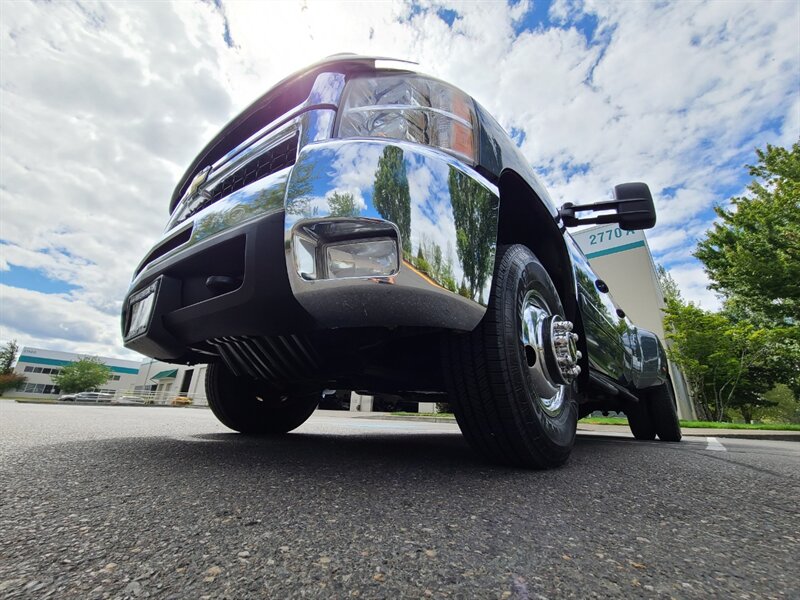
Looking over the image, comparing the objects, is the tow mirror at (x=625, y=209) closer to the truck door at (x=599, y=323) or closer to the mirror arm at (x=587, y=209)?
the mirror arm at (x=587, y=209)

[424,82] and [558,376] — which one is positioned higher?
[424,82]

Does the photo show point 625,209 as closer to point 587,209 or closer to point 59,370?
point 587,209

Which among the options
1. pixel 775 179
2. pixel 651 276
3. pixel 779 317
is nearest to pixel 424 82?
pixel 779 317

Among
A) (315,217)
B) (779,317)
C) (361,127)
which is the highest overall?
(779,317)

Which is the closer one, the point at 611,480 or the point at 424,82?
the point at 611,480

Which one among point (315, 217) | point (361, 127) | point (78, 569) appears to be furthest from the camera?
point (361, 127)

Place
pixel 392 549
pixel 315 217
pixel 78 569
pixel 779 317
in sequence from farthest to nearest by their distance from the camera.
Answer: pixel 779 317 → pixel 315 217 → pixel 392 549 → pixel 78 569

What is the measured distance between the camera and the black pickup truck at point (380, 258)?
121 cm

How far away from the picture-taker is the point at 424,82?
5.51 ft

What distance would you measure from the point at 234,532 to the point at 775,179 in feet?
51.8

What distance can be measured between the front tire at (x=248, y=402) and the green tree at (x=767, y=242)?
12.2 m

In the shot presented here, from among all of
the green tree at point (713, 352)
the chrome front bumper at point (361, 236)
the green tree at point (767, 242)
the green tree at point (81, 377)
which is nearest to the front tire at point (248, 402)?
the chrome front bumper at point (361, 236)

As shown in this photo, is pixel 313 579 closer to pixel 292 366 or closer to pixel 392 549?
pixel 392 549

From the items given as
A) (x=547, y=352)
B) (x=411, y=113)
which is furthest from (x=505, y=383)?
(x=411, y=113)
